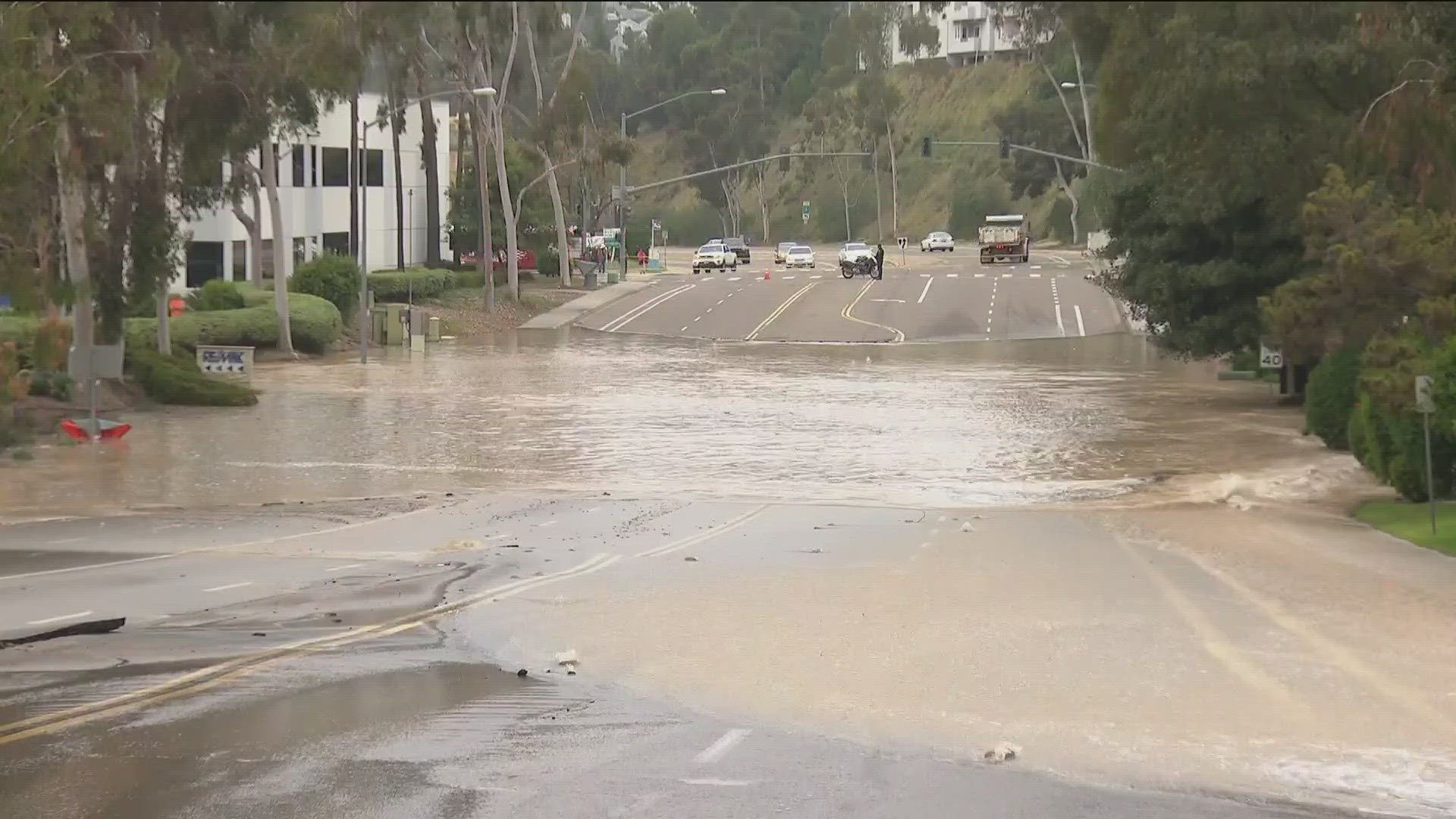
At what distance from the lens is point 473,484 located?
28.6m

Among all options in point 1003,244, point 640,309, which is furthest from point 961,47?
point 1003,244

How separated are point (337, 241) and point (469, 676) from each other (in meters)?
67.4

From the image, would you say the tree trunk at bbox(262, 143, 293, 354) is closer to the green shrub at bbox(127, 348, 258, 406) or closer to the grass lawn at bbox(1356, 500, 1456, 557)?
the green shrub at bbox(127, 348, 258, 406)

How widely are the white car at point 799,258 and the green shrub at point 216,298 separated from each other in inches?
1904

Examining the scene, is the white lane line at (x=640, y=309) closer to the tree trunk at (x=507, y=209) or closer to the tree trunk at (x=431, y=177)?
the tree trunk at (x=507, y=209)

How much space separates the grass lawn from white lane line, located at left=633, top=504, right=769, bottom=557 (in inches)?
341

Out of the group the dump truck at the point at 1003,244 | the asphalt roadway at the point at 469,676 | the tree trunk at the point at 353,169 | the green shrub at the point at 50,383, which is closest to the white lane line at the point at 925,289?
the dump truck at the point at 1003,244

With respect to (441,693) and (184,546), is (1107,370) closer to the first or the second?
(184,546)

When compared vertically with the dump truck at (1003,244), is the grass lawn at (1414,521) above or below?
below

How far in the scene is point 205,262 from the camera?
6706cm

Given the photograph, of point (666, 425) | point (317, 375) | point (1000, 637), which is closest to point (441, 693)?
point (1000, 637)

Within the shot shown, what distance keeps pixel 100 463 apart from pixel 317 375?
62.5 ft

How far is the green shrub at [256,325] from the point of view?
5097cm

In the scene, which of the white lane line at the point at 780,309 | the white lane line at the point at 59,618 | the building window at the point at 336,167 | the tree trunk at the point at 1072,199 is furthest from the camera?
the tree trunk at the point at 1072,199
